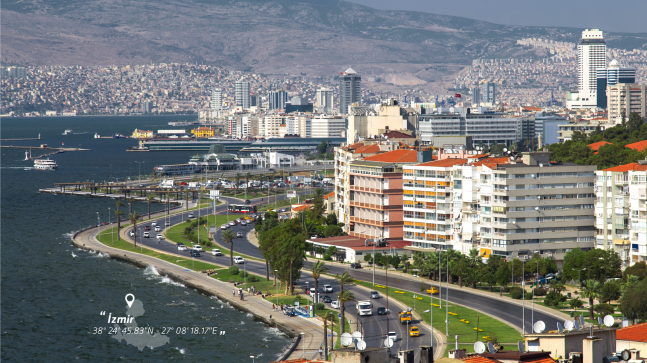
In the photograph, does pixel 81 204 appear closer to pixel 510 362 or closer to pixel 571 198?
pixel 571 198

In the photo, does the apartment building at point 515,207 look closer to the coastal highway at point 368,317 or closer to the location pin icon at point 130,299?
the coastal highway at point 368,317

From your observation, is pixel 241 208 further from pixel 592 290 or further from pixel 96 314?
pixel 592 290

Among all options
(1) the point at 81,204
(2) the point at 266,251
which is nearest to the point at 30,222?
(1) the point at 81,204

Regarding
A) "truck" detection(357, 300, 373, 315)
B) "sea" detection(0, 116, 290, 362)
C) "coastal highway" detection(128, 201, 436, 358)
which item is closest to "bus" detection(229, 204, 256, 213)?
"sea" detection(0, 116, 290, 362)

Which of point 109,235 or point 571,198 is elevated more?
point 571,198

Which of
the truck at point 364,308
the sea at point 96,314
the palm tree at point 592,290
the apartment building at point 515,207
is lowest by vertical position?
the sea at point 96,314

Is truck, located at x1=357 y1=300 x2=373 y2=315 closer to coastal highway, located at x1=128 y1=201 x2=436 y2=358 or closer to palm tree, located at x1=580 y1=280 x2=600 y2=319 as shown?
coastal highway, located at x1=128 y1=201 x2=436 y2=358

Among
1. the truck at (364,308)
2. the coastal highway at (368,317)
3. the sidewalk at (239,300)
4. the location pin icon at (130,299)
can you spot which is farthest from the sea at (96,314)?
the truck at (364,308)
